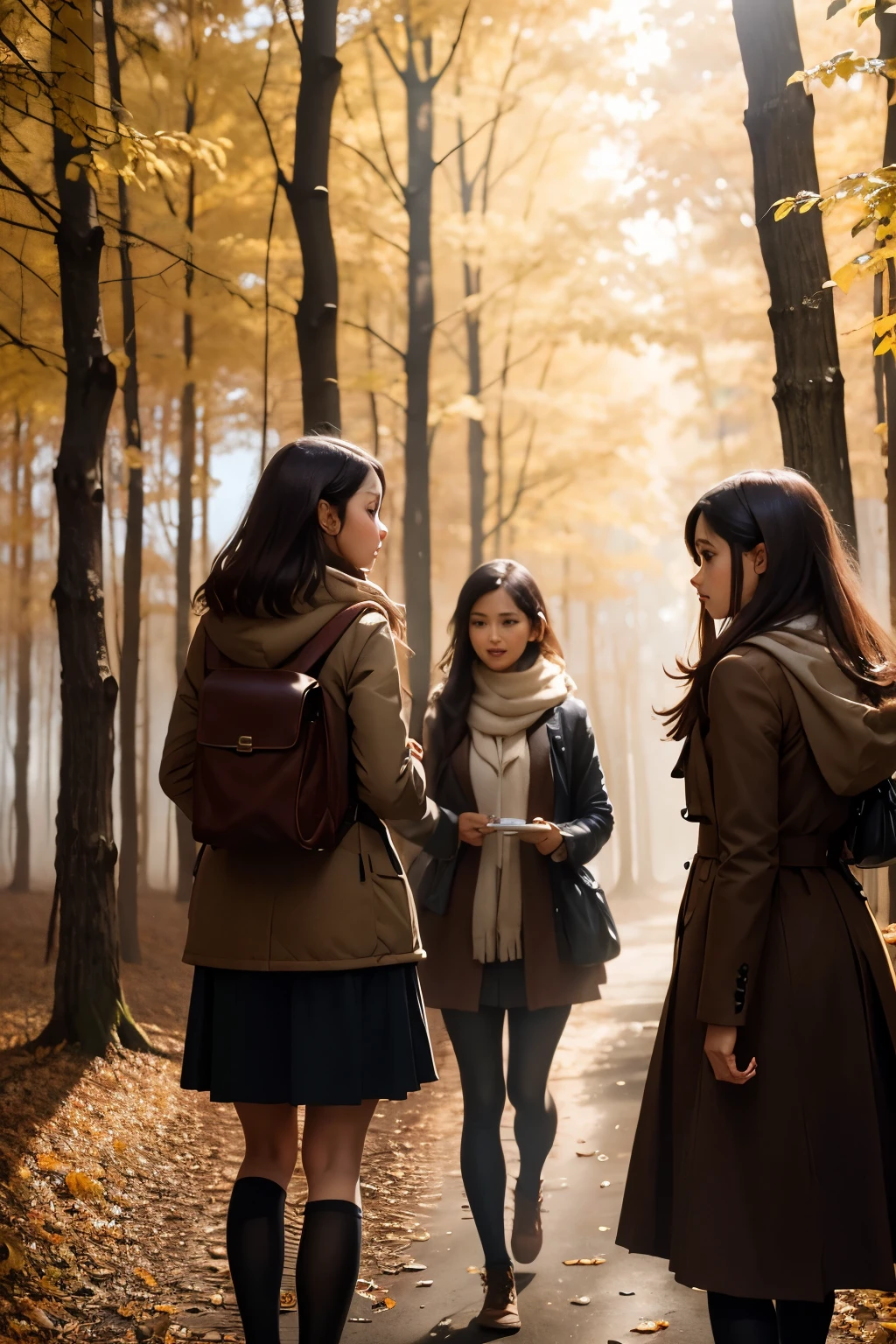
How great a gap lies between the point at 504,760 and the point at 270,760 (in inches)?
60.5

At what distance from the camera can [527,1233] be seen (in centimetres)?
386

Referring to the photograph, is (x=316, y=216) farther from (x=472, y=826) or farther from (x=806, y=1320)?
(x=806, y=1320)

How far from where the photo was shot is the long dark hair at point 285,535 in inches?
106

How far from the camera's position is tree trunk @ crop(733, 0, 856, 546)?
14.0 feet

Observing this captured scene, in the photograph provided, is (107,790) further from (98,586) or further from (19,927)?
(19,927)

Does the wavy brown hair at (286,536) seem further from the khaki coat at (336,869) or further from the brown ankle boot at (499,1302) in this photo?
the brown ankle boot at (499,1302)

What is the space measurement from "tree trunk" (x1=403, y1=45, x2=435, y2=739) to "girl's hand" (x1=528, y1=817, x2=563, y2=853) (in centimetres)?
594

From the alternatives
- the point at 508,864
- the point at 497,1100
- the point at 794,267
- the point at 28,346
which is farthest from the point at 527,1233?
the point at 28,346

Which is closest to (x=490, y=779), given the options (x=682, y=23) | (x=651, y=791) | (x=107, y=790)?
(x=107, y=790)

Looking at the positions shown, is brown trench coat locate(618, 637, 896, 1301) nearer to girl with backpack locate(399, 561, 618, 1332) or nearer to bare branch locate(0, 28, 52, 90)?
girl with backpack locate(399, 561, 618, 1332)

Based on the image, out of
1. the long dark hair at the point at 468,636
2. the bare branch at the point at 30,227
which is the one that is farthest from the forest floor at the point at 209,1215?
the bare branch at the point at 30,227

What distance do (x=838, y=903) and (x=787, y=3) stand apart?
3.53 meters

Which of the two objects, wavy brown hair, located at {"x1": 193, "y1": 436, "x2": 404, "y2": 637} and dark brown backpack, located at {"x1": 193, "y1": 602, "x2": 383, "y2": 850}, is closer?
dark brown backpack, located at {"x1": 193, "y1": 602, "x2": 383, "y2": 850}

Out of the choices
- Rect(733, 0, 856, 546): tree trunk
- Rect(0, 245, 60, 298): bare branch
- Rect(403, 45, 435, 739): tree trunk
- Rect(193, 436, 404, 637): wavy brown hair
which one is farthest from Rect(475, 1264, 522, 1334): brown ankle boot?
Rect(403, 45, 435, 739): tree trunk
